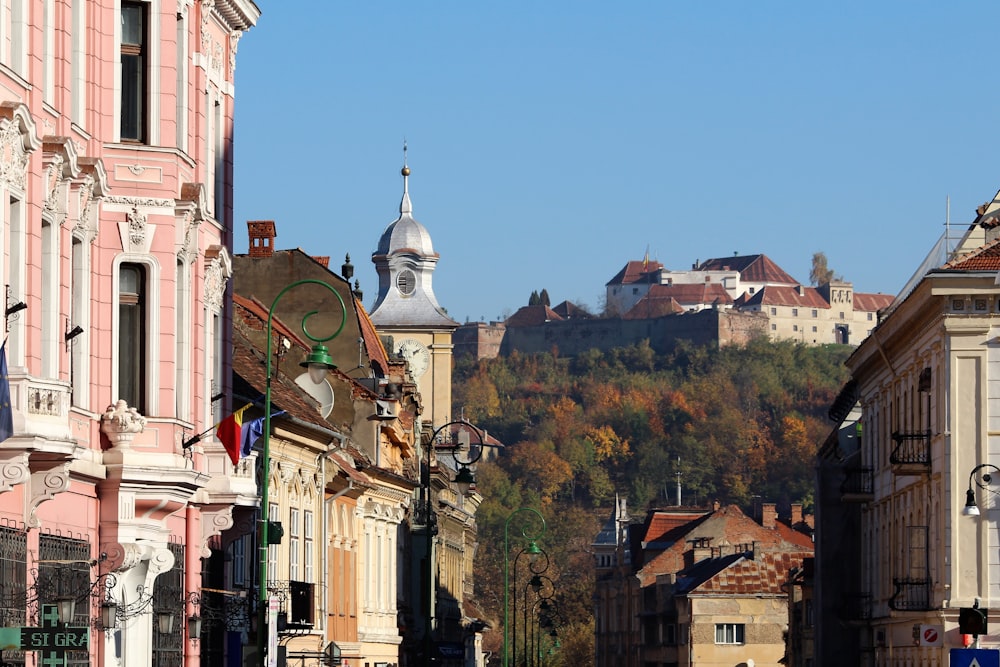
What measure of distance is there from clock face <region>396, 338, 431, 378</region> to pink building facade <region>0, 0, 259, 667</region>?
67.7m

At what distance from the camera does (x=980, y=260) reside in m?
45.9

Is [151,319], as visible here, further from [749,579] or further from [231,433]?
[749,579]

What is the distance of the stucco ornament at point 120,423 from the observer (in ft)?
84.6

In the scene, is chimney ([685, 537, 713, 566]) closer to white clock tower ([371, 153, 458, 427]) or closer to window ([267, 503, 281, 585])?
white clock tower ([371, 153, 458, 427])

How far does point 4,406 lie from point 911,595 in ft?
103

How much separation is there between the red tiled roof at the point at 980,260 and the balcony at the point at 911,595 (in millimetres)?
6291

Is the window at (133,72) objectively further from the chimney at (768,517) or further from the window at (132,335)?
the chimney at (768,517)

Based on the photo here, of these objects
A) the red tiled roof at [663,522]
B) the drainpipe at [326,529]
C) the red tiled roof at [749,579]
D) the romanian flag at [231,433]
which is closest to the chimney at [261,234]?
the drainpipe at [326,529]

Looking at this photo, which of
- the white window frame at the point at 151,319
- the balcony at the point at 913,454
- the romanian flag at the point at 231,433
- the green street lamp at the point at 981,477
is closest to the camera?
the white window frame at the point at 151,319

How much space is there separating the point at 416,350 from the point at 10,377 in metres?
79.8

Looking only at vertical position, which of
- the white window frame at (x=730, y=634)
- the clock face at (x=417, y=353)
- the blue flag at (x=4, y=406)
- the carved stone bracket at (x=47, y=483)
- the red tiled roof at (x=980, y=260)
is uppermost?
the clock face at (x=417, y=353)

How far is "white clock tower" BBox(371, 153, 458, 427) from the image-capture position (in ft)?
332

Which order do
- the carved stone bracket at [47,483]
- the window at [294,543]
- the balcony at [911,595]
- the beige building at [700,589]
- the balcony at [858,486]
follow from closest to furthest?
the carved stone bracket at [47,483], the window at [294,543], the balcony at [911,595], the balcony at [858,486], the beige building at [700,589]

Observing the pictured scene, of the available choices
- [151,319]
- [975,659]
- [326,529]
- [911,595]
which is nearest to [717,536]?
[911,595]
